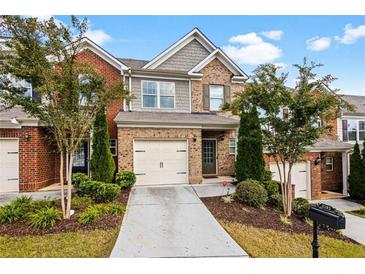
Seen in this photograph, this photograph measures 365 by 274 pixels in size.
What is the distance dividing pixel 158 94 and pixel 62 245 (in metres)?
8.84

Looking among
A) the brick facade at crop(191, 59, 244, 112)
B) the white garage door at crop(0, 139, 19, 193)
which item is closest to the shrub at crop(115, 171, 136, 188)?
the white garage door at crop(0, 139, 19, 193)

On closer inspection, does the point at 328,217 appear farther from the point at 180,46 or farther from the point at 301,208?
the point at 180,46

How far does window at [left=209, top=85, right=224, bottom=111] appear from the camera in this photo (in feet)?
43.0

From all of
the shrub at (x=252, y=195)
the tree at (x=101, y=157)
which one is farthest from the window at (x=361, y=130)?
the tree at (x=101, y=157)

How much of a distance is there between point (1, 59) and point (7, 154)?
5292 millimetres

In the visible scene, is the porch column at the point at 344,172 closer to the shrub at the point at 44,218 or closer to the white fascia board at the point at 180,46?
the white fascia board at the point at 180,46

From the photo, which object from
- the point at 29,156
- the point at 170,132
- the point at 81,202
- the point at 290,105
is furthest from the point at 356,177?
the point at 29,156

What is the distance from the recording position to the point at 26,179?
945cm

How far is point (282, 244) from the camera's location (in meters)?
5.53

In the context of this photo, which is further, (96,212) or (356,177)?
(356,177)

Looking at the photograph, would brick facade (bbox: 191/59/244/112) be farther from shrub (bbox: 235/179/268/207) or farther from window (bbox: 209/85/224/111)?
shrub (bbox: 235/179/268/207)

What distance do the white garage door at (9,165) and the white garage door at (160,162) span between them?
491cm

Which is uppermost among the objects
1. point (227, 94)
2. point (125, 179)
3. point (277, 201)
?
point (227, 94)

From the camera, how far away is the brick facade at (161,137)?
32.4 feet
